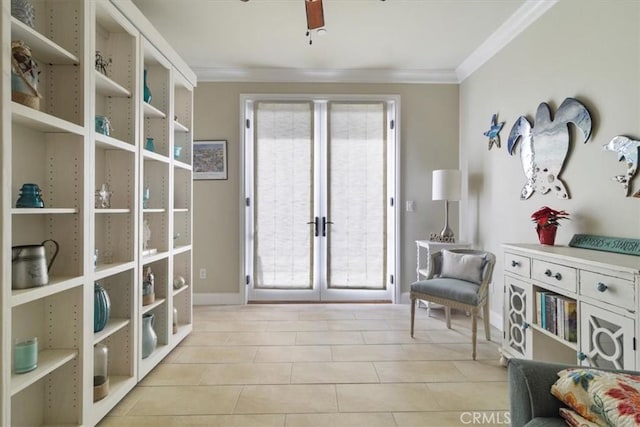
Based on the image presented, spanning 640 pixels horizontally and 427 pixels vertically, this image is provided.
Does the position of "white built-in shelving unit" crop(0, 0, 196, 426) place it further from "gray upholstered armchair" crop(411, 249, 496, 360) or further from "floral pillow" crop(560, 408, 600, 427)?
"gray upholstered armchair" crop(411, 249, 496, 360)

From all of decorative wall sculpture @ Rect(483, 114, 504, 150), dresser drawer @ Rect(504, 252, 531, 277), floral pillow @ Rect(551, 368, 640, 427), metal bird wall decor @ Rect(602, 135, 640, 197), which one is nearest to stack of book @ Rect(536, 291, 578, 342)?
dresser drawer @ Rect(504, 252, 531, 277)

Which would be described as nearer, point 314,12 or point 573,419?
point 573,419

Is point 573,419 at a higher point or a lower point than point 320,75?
lower

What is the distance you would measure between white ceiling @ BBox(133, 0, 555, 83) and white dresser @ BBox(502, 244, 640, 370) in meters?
1.93

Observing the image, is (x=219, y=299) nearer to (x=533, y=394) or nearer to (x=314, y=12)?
(x=314, y=12)

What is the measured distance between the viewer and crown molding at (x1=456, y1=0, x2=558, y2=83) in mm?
2518

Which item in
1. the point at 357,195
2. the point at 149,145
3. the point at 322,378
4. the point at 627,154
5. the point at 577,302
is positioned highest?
the point at 149,145

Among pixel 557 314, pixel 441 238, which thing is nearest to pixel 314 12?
pixel 557 314

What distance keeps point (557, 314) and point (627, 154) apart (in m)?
0.96

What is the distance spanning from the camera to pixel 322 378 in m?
2.23

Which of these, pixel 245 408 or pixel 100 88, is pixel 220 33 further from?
pixel 245 408

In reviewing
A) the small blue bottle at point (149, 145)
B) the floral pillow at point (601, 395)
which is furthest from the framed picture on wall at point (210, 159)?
the floral pillow at point (601, 395)

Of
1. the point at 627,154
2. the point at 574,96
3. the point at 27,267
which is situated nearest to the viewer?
the point at 27,267

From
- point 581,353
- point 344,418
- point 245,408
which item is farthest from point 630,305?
point 245,408
